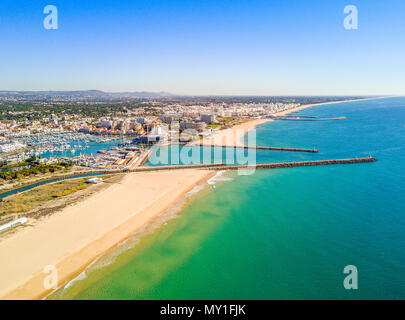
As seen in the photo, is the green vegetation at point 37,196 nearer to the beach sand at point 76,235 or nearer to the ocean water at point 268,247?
the beach sand at point 76,235

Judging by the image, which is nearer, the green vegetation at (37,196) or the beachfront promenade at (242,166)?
→ the green vegetation at (37,196)

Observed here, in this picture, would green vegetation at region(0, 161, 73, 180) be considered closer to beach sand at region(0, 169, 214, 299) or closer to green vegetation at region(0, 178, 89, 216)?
green vegetation at region(0, 178, 89, 216)

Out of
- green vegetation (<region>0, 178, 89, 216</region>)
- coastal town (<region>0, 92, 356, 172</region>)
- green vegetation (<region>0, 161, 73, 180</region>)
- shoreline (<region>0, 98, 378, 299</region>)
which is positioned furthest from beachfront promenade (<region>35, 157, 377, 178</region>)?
shoreline (<region>0, 98, 378, 299</region>)

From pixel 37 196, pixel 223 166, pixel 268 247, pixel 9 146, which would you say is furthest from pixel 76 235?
pixel 9 146

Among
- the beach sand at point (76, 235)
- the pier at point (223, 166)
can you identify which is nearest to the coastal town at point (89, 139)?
the pier at point (223, 166)

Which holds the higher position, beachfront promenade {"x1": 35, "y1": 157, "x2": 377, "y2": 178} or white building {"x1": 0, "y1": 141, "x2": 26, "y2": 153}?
white building {"x1": 0, "y1": 141, "x2": 26, "y2": 153}
